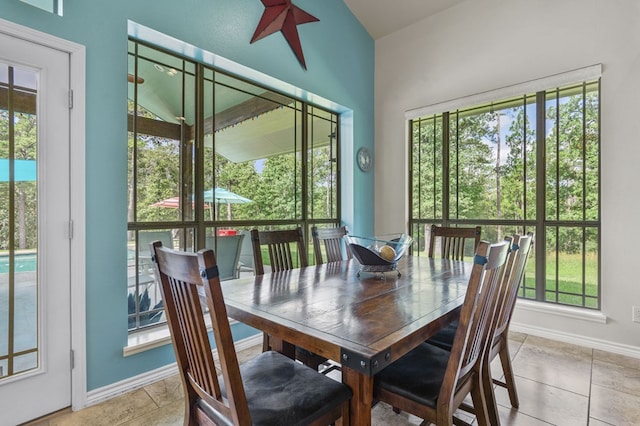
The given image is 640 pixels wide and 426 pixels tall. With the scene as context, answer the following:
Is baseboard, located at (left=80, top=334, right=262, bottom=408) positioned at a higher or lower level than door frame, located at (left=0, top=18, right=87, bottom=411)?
lower

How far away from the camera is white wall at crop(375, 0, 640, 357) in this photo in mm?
2676

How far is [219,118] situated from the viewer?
2.84 metres

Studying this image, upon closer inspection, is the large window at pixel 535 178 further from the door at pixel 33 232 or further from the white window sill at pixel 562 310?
the door at pixel 33 232

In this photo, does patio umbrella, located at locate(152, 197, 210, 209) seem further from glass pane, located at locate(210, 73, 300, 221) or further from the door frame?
the door frame

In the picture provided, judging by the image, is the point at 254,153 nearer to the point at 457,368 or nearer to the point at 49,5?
the point at 49,5

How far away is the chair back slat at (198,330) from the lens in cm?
88

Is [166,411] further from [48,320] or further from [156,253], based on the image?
[156,253]

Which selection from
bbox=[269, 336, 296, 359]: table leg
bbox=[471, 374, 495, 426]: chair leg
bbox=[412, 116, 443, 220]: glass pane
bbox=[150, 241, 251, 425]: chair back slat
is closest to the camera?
bbox=[150, 241, 251, 425]: chair back slat

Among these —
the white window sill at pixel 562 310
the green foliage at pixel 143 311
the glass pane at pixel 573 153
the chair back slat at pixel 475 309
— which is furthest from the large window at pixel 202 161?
the glass pane at pixel 573 153

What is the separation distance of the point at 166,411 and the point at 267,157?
231cm

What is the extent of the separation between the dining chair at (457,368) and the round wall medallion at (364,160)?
2915mm

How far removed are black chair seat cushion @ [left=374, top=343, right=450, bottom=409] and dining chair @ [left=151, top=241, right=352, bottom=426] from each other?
0.78ft

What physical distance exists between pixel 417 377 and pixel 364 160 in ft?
10.5

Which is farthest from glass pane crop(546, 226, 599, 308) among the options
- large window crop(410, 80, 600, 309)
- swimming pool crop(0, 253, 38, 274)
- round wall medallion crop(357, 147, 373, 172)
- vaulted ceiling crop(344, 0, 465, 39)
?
swimming pool crop(0, 253, 38, 274)
